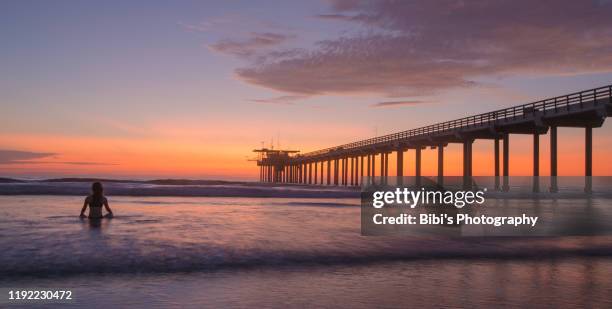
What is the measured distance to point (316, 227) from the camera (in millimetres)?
12531

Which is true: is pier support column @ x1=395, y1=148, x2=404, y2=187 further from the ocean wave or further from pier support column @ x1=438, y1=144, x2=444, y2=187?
the ocean wave

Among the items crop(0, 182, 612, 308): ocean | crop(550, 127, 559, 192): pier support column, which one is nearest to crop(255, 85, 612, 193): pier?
crop(550, 127, 559, 192): pier support column

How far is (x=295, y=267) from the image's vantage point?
24.3 feet

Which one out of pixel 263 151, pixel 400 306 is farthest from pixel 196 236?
pixel 263 151

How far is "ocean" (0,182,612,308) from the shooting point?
5668 millimetres

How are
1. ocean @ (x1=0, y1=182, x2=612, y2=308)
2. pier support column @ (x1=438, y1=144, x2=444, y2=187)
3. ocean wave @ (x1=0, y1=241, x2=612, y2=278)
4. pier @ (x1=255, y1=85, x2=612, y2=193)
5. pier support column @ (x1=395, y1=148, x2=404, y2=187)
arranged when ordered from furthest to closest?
pier support column @ (x1=395, y1=148, x2=404, y2=187) < pier support column @ (x1=438, y1=144, x2=444, y2=187) < pier @ (x1=255, y1=85, x2=612, y2=193) < ocean wave @ (x1=0, y1=241, x2=612, y2=278) < ocean @ (x1=0, y1=182, x2=612, y2=308)

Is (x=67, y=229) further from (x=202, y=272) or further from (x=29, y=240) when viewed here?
(x=202, y=272)

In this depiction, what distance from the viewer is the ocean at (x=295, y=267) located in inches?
223

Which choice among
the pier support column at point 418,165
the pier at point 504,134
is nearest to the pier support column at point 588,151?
the pier at point 504,134

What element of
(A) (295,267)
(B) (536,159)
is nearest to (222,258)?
(A) (295,267)

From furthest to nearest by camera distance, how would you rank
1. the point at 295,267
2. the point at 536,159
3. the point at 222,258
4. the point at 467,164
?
1. the point at 467,164
2. the point at 536,159
3. the point at 222,258
4. the point at 295,267

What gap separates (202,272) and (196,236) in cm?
329

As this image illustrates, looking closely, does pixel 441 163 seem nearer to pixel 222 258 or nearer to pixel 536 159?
pixel 536 159

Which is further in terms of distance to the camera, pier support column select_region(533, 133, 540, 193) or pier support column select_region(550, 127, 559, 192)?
pier support column select_region(533, 133, 540, 193)
